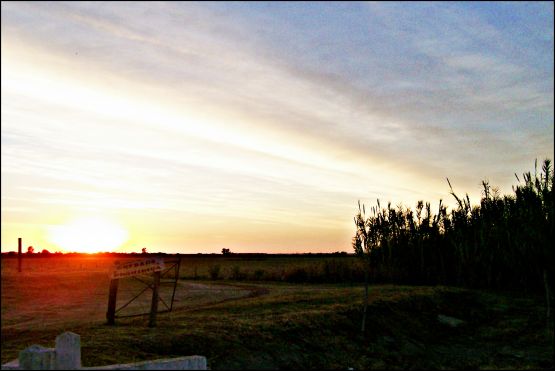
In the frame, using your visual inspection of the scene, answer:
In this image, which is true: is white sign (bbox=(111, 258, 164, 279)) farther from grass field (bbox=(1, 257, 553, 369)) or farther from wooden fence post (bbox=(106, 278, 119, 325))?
grass field (bbox=(1, 257, 553, 369))

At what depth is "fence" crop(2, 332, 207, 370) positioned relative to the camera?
6156 mm

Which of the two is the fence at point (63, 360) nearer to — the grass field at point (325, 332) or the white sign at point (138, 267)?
the grass field at point (325, 332)

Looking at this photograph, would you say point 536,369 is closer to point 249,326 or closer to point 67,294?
point 249,326

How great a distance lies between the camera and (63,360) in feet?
21.0

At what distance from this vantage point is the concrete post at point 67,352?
6.38 meters

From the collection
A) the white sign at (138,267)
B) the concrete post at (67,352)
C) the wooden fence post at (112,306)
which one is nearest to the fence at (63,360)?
the concrete post at (67,352)

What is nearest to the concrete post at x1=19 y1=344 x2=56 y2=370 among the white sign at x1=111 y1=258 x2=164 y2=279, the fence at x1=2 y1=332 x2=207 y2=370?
the fence at x1=2 y1=332 x2=207 y2=370

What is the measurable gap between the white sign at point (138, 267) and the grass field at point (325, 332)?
4.74 ft

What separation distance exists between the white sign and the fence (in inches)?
382

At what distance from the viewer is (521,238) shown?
24875mm

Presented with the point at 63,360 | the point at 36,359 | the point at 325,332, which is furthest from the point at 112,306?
the point at 36,359

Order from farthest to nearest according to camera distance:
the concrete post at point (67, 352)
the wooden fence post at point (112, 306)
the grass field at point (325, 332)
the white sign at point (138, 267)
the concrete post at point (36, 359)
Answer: the wooden fence post at point (112, 306) < the white sign at point (138, 267) < the grass field at point (325, 332) < the concrete post at point (67, 352) < the concrete post at point (36, 359)

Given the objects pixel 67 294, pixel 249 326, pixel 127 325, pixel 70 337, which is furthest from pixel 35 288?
pixel 70 337

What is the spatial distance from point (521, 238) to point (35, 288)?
23687 mm
